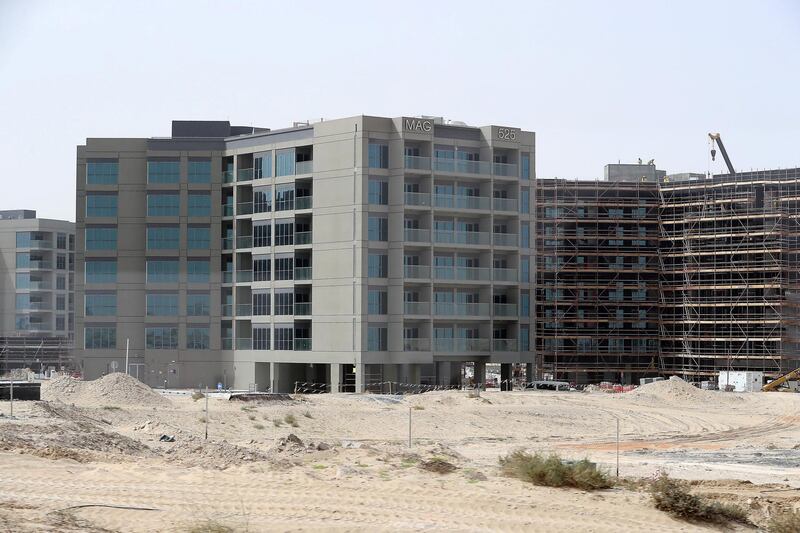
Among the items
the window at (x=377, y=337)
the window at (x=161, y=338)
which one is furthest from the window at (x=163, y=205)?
the window at (x=377, y=337)

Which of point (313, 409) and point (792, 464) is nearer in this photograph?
point (792, 464)

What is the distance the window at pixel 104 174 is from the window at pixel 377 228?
857 inches

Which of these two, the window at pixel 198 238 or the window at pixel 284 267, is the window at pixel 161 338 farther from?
the window at pixel 284 267

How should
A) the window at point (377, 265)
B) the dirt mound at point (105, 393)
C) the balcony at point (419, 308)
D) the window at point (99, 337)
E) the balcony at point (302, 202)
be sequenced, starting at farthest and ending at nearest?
1. the window at point (99, 337)
2. the balcony at point (302, 202)
3. the balcony at point (419, 308)
4. the window at point (377, 265)
5. the dirt mound at point (105, 393)

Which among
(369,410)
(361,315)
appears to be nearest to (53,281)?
(361,315)

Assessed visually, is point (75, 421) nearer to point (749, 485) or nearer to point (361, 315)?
point (749, 485)

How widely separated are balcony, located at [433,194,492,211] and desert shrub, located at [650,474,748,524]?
182 feet

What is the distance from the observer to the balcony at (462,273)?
87625 millimetres

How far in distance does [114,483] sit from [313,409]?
103 feet

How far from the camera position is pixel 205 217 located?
95188 millimetres

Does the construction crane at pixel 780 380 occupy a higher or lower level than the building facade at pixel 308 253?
lower

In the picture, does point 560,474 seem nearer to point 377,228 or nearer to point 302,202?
point 377,228

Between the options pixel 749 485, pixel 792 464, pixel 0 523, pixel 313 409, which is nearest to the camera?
pixel 0 523

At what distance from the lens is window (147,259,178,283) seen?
312ft
